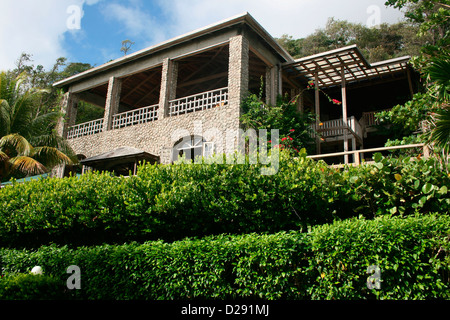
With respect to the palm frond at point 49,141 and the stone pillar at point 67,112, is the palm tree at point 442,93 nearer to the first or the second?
the palm frond at point 49,141

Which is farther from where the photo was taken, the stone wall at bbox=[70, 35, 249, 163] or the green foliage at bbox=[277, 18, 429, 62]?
the green foliage at bbox=[277, 18, 429, 62]

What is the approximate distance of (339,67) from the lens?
1473cm

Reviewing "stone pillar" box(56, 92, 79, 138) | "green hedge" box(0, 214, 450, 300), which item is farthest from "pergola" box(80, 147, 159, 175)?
"green hedge" box(0, 214, 450, 300)

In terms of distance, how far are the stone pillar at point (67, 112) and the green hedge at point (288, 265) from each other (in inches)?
531

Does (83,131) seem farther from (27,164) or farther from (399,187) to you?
(399,187)

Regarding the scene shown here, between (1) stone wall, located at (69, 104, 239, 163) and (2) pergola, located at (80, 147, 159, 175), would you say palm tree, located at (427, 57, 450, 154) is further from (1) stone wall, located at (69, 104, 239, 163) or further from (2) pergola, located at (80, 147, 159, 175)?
(2) pergola, located at (80, 147, 159, 175)

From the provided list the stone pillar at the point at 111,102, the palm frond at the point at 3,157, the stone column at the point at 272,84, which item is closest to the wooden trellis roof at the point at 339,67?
the stone column at the point at 272,84

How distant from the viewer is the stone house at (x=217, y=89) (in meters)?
13.2

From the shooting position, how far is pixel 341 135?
15.0 m

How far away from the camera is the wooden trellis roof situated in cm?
1346

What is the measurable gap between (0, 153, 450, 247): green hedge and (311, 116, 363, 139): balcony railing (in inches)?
304

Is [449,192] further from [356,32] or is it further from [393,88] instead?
[356,32]

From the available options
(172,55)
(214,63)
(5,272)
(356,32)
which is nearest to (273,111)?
(172,55)

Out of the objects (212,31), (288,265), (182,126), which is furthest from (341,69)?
(288,265)
